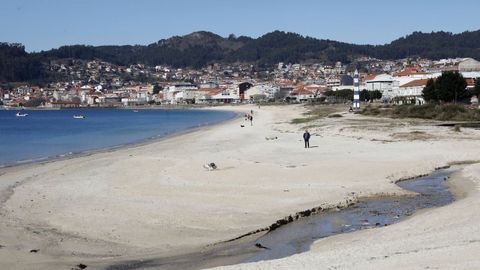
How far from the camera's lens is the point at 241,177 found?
19.2m

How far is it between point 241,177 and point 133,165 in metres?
6.23

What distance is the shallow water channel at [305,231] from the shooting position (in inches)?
380

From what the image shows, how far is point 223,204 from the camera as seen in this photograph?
14.5 meters

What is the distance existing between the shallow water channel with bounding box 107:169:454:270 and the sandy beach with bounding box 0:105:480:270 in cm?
41

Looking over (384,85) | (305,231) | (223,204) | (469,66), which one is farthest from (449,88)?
(305,231)

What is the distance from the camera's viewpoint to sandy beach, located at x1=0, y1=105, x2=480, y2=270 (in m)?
9.17

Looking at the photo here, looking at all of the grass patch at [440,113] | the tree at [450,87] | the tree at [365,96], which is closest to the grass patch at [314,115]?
the grass patch at [440,113]

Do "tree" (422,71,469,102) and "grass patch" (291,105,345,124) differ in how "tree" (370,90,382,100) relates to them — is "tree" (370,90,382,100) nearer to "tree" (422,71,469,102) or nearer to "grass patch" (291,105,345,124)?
"grass patch" (291,105,345,124)

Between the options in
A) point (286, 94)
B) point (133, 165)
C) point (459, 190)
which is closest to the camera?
point (459, 190)

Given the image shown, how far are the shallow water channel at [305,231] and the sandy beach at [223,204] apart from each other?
413mm

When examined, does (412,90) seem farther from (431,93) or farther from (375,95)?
(431,93)

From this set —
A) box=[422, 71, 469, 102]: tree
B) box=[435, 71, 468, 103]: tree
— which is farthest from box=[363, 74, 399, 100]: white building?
box=[435, 71, 468, 103]: tree

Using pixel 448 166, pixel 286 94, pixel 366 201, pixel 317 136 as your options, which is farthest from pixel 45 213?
pixel 286 94

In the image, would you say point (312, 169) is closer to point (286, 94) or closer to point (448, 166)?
point (448, 166)
